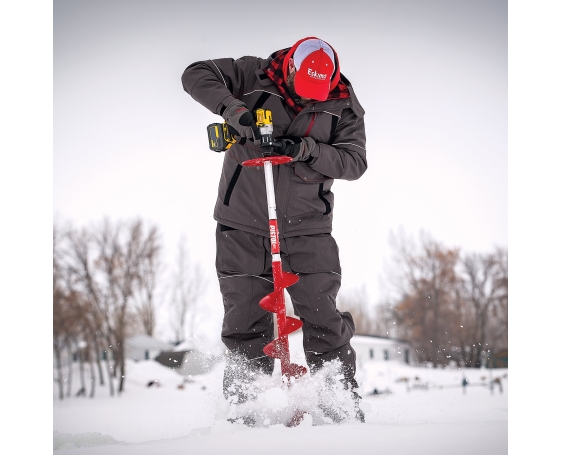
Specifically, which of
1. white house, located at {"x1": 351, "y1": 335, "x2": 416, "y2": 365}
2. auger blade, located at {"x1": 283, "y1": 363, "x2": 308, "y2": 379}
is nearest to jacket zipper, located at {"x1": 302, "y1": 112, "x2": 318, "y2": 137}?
auger blade, located at {"x1": 283, "y1": 363, "x2": 308, "y2": 379}

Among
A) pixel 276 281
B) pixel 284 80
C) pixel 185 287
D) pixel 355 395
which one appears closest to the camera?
pixel 276 281

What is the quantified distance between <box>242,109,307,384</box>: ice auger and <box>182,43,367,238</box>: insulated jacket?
0.44ft

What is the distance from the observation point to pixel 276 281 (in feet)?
6.84

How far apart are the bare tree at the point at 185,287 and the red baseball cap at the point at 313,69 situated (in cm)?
198

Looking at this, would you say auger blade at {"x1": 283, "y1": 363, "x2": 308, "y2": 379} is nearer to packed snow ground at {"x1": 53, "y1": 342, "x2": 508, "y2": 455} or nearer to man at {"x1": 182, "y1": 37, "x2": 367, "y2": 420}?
packed snow ground at {"x1": 53, "y1": 342, "x2": 508, "y2": 455}

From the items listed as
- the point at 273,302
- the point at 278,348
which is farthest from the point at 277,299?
the point at 278,348

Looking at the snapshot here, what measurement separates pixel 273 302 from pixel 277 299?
0.03 metres

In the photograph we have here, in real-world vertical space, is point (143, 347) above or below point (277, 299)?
below

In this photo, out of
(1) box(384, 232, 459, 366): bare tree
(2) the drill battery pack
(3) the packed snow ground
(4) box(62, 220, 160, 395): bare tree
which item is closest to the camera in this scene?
(3) the packed snow ground

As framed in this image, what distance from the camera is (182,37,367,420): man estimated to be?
220 cm

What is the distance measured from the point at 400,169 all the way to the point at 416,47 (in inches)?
38.6

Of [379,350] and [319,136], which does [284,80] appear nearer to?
[319,136]
